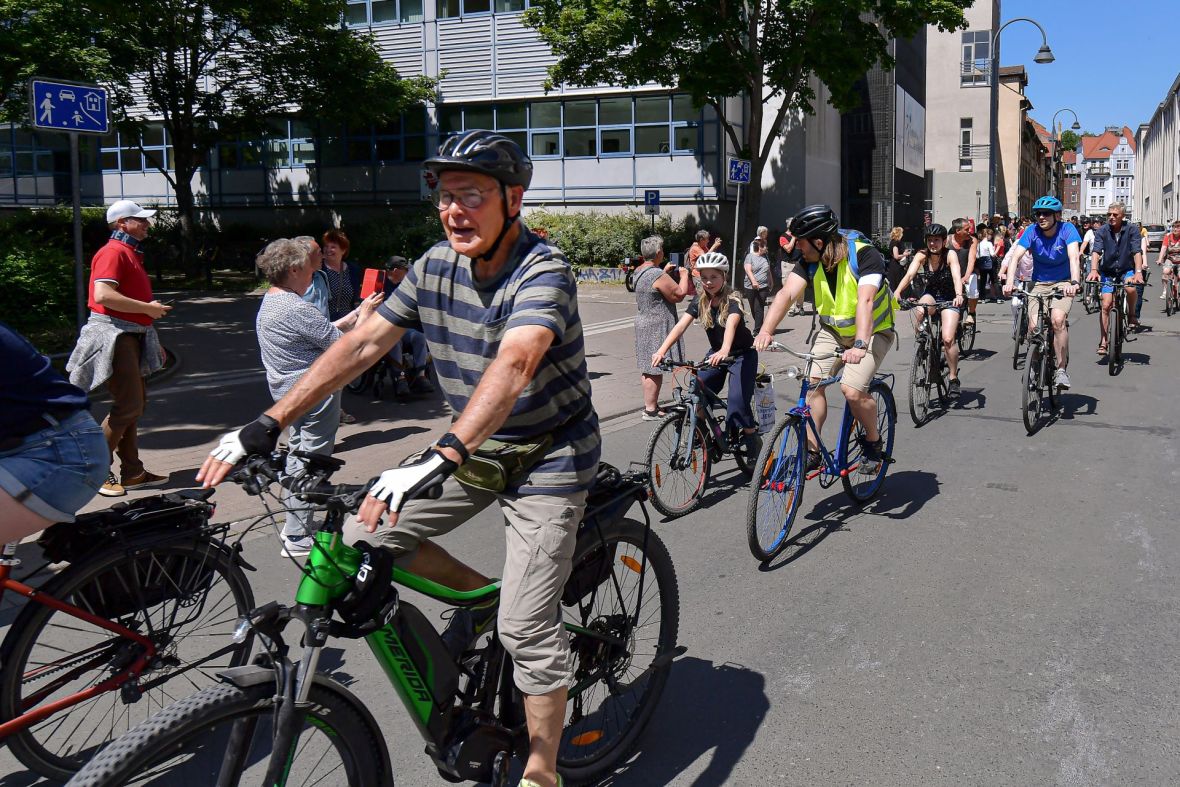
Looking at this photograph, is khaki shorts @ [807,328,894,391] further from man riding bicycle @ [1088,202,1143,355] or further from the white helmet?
man riding bicycle @ [1088,202,1143,355]

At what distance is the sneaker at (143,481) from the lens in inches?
286

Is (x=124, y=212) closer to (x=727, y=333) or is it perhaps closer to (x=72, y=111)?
(x=72, y=111)

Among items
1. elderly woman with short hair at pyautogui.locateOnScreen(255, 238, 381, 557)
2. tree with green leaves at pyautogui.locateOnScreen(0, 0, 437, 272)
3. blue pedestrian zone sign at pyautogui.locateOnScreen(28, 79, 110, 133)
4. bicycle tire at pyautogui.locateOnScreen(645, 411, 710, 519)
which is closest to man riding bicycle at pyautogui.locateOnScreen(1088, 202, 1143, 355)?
bicycle tire at pyautogui.locateOnScreen(645, 411, 710, 519)

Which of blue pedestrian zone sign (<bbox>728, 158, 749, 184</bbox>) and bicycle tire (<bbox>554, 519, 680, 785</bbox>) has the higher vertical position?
blue pedestrian zone sign (<bbox>728, 158, 749, 184</bbox>)

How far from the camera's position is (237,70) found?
28859 millimetres

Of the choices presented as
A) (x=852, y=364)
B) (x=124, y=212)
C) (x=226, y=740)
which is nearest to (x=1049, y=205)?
(x=852, y=364)

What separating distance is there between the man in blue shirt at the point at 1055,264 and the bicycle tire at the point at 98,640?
7.89 m

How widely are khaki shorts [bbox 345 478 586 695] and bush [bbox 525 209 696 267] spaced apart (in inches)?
1046

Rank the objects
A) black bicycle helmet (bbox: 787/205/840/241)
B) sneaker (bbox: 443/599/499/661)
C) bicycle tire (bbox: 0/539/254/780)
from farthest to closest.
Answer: black bicycle helmet (bbox: 787/205/840/241) < bicycle tire (bbox: 0/539/254/780) < sneaker (bbox: 443/599/499/661)

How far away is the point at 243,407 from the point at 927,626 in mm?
7827

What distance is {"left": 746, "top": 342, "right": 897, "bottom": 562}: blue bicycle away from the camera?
5.48 meters

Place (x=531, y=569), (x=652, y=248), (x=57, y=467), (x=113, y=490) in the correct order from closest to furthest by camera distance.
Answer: (x=531, y=569)
(x=57, y=467)
(x=113, y=490)
(x=652, y=248)

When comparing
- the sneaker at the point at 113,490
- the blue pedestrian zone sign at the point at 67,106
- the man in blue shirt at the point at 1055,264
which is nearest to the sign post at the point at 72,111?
the blue pedestrian zone sign at the point at 67,106

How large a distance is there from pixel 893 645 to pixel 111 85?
27.4 m
